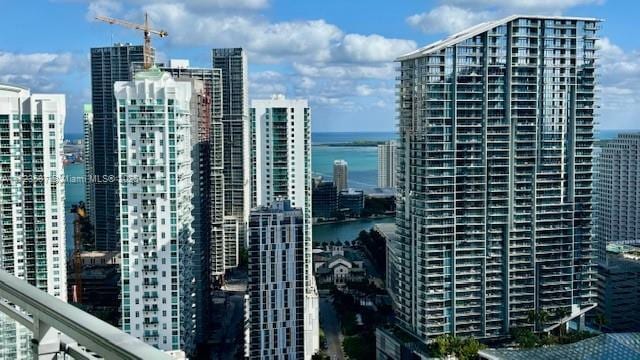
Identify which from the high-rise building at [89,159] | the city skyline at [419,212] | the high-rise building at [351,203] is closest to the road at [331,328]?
the city skyline at [419,212]

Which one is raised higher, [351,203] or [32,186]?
[32,186]

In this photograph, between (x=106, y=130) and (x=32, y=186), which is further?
(x=106, y=130)

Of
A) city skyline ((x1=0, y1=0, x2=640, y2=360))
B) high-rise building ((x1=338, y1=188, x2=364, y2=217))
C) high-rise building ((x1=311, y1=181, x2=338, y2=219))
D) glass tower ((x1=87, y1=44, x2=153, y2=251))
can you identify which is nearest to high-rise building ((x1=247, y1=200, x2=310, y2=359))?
city skyline ((x1=0, y1=0, x2=640, y2=360))

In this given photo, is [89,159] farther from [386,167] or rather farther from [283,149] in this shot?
[386,167]

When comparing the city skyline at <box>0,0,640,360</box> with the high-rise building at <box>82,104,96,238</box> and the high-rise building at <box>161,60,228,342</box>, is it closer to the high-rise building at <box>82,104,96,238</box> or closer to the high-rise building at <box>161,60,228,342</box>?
the high-rise building at <box>161,60,228,342</box>

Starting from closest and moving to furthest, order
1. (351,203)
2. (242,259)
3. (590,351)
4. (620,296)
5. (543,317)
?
(590,351), (543,317), (620,296), (242,259), (351,203)

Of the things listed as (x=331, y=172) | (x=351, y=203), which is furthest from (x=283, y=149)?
(x=331, y=172)
